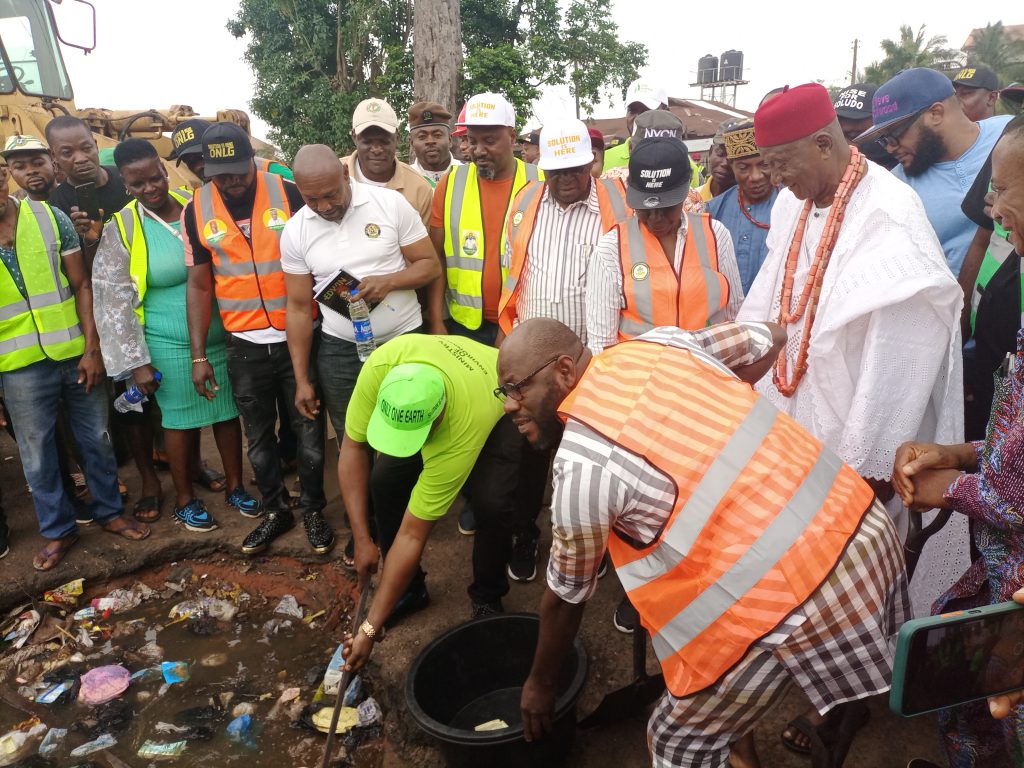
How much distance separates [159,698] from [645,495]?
2713 millimetres

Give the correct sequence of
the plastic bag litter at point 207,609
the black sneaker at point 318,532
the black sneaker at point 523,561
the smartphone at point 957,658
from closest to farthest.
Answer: the smartphone at point 957,658
the black sneaker at point 523,561
the plastic bag litter at point 207,609
the black sneaker at point 318,532

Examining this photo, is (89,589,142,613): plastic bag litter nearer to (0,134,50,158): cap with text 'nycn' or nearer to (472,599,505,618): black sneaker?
(472,599,505,618): black sneaker

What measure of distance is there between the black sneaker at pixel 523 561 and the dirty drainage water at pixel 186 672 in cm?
84

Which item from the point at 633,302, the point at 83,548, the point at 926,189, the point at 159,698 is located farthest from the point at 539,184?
the point at 83,548

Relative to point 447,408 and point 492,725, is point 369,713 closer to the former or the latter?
point 492,725

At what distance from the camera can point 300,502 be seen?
401 cm

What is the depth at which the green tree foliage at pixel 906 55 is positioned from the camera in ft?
88.4

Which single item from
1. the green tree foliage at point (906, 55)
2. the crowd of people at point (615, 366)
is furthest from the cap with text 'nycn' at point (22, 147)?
the green tree foliage at point (906, 55)

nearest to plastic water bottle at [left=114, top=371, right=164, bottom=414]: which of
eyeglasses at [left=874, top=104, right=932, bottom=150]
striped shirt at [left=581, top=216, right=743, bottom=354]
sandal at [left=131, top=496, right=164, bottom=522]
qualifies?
sandal at [left=131, top=496, right=164, bottom=522]

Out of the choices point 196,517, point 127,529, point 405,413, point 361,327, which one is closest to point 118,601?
point 127,529

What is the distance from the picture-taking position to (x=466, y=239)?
3.68m

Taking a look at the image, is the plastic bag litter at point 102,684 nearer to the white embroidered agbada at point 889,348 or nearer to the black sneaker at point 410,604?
the black sneaker at point 410,604

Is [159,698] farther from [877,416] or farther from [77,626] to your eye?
[877,416]

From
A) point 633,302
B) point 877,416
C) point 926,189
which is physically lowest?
point 877,416
